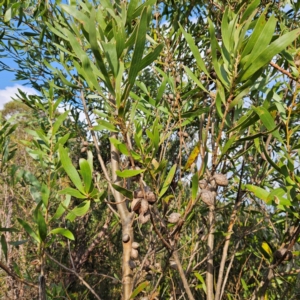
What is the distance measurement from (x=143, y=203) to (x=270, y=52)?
1.19ft

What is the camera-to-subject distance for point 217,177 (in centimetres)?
73

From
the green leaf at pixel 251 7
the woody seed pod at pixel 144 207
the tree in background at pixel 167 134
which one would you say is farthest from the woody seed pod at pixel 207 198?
the green leaf at pixel 251 7

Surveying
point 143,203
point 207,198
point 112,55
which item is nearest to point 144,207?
point 143,203

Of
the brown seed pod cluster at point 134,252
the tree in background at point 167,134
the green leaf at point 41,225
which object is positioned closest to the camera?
the tree in background at point 167,134

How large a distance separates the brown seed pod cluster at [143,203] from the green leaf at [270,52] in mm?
298

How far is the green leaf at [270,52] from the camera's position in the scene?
55 cm

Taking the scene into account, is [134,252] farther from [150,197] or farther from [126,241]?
[150,197]

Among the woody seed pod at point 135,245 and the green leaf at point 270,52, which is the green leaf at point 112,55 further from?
the woody seed pod at point 135,245

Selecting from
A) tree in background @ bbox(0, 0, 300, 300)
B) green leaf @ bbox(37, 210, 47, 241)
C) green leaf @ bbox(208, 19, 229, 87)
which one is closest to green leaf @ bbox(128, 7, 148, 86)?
tree in background @ bbox(0, 0, 300, 300)

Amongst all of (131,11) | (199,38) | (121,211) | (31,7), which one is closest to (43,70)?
(31,7)

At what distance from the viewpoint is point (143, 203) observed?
2.25 feet

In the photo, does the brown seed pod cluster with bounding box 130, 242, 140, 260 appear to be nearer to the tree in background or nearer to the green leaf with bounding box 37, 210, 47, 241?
the tree in background

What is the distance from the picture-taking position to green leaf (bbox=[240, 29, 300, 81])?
55 centimetres

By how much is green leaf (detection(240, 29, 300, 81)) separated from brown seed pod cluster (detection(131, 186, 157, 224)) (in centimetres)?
30
